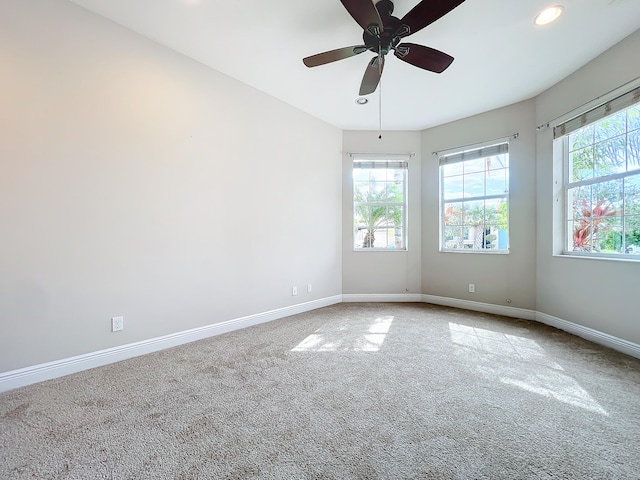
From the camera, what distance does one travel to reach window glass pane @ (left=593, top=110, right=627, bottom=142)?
2.69 metres

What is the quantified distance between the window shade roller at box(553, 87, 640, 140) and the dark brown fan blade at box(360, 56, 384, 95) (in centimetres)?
219

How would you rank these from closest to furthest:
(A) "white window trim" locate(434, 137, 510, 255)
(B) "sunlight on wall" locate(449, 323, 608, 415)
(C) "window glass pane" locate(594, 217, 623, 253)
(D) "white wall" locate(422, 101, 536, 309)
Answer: (B) "sunlight on wall" locate(449, 323, 608, 415) → (C) "window glass pane" locate(594, 217, 623, 253) → (D) "white wall" locate(422, 101, 536, 309) → (A) "white window trim" locate(434, 137, 510, 255)

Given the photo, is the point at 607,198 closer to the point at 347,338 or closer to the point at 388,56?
the point at 388,56

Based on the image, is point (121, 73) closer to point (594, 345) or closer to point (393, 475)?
point (393, 475)

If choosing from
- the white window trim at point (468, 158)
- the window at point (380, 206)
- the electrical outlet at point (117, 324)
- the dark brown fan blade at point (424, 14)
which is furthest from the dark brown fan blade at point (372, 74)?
the electrical outlet at point (117, 324)

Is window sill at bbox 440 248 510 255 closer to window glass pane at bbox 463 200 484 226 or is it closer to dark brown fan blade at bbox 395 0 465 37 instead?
window glass pane at bbox 463 200 484 226

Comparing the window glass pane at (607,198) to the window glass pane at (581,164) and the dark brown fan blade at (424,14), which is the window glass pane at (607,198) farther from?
the dark brown fan blade at (424,14)

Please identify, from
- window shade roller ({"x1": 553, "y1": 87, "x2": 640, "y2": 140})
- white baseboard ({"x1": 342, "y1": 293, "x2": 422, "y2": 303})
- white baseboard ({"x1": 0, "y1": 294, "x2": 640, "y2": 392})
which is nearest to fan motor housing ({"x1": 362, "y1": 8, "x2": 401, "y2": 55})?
window shade roller ({"x1": 553, "y1": 87, "x2": 640, "y2": 140})

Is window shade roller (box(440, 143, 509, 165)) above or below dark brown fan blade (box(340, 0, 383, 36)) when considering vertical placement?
below

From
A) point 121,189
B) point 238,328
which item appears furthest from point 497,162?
point 121,189

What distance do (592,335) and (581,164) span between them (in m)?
1.82

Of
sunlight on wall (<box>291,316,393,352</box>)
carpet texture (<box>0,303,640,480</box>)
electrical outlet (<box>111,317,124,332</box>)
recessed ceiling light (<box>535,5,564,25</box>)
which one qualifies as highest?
recessed ceiling light (<box>535,5,564,25</box>)

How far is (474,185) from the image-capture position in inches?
167

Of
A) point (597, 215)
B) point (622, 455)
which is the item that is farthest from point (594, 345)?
point (622, 455)
